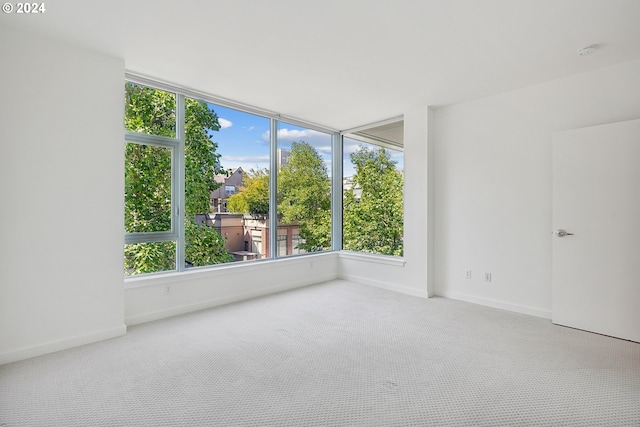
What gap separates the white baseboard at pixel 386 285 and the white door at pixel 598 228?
1520 millimetres

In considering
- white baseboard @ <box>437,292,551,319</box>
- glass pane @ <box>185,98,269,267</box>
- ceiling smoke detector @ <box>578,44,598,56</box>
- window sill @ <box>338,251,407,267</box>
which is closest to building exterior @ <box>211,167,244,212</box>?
glass pane @ <box>185,98,269,267</box>

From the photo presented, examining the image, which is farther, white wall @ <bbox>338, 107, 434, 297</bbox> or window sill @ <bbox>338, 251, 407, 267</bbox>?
window sill @ <bbox>338, 251, 407, 267</bbox>

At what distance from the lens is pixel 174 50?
286 centimetres

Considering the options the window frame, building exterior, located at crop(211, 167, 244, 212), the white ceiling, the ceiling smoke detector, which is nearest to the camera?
the white ceiling

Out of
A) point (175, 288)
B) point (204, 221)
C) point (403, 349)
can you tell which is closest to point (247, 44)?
point (204, 221)

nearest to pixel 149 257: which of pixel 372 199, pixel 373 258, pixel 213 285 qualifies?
pixel 213 285

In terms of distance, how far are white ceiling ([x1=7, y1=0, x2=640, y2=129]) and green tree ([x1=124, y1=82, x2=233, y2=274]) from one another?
13.7 inches

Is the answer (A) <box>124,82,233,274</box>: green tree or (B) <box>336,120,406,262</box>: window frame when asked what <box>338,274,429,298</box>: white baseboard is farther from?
(A) <box>124,82,233,274</box>: green tree

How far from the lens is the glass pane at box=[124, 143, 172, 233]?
11.2 feet

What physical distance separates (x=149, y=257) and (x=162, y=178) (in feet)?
2.84

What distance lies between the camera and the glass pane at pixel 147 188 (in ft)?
11.2

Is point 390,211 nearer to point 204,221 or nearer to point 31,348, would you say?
point 204,221

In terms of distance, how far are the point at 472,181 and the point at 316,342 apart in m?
2.75

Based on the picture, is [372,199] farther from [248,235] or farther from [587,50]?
[587,50]
